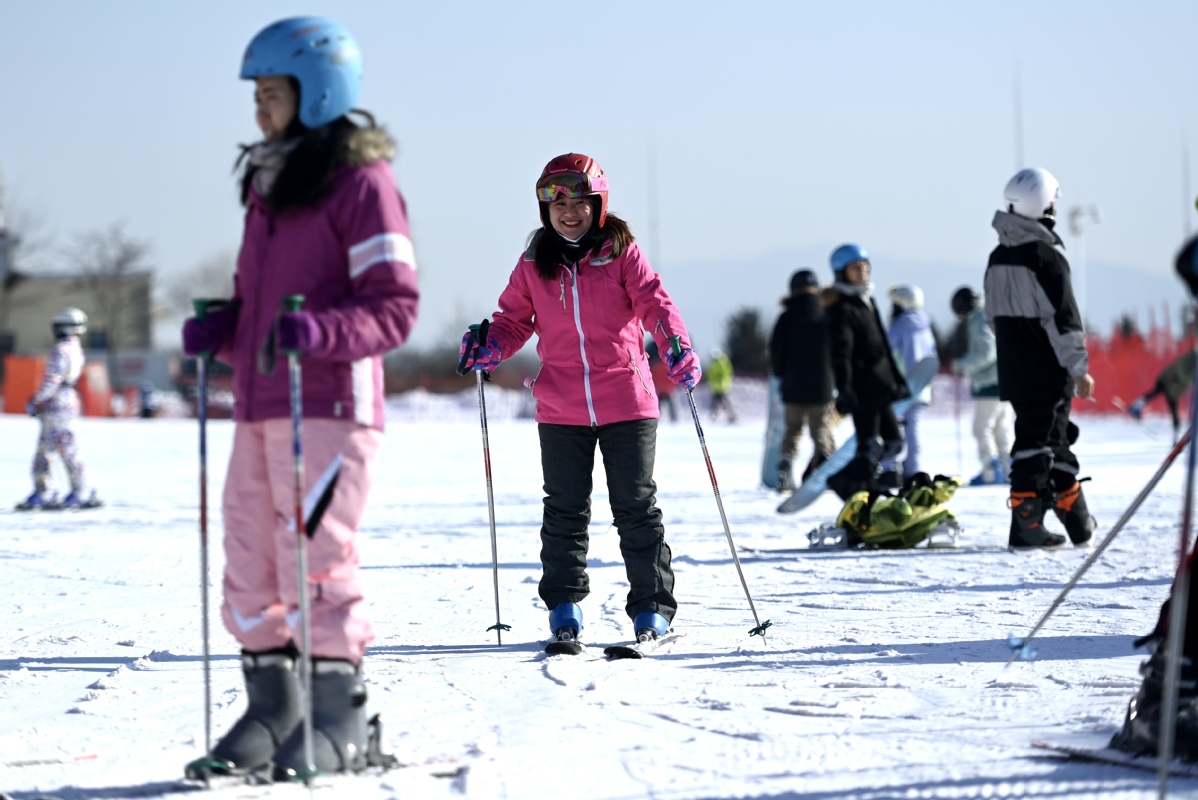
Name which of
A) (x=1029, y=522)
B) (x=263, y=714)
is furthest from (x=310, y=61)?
(x=1029, y=522)

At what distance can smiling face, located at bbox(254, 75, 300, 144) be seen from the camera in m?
3.28

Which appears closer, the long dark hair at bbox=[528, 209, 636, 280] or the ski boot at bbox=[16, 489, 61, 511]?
the long dark hair at bbox=[528, 209, 636, 280]

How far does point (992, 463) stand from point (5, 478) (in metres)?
10.7

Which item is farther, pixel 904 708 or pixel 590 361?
pixel 590 361

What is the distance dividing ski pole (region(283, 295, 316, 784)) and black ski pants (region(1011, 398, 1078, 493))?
507cm

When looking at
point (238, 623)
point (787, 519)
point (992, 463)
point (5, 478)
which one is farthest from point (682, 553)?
point (5, 478)

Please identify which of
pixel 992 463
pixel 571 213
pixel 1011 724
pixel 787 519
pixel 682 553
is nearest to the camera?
pixel 1011 724

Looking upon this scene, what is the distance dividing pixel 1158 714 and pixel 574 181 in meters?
2.61

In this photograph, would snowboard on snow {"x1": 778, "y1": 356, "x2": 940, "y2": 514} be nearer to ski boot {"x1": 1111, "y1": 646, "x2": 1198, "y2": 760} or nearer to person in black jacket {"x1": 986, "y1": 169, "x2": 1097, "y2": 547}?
person in black jacket {"x1": 986, "y1": 169, "x2": 1097, "y2": 547}

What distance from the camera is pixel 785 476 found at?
1186 centimetres

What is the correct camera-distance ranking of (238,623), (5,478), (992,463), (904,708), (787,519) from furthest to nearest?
(5,478) < (992,463) < (787,519) < (904,708) < (238,623)

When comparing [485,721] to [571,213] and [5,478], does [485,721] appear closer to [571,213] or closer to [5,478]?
[571,213]

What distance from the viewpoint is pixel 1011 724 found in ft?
11.8

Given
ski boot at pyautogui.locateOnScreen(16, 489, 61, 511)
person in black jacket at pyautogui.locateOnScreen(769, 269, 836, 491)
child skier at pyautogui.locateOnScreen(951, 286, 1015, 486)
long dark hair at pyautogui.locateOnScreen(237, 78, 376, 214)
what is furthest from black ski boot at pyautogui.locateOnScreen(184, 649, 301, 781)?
child skier at pyautogui.locateOnScreen(951, 286, 1015, 486)
